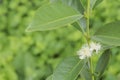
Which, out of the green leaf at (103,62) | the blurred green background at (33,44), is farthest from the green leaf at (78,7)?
the blurred green background at (33,44)

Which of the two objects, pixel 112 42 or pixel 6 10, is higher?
pixel 112 42

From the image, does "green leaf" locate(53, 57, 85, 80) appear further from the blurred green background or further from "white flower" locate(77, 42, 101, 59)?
the blurred green background

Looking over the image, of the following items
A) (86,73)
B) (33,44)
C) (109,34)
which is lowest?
(33,44)

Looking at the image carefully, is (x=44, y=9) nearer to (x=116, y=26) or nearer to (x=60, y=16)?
(x=60, y=16)

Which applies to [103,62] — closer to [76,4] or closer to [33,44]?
[76,4]

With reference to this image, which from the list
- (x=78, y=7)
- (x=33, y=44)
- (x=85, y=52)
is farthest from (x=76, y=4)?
(x=33, y=44)

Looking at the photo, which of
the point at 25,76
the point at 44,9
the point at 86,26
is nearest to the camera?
the point at 44,9

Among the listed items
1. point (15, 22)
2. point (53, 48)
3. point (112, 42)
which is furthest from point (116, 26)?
point (15, 22)

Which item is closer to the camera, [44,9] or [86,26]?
[44,9]
